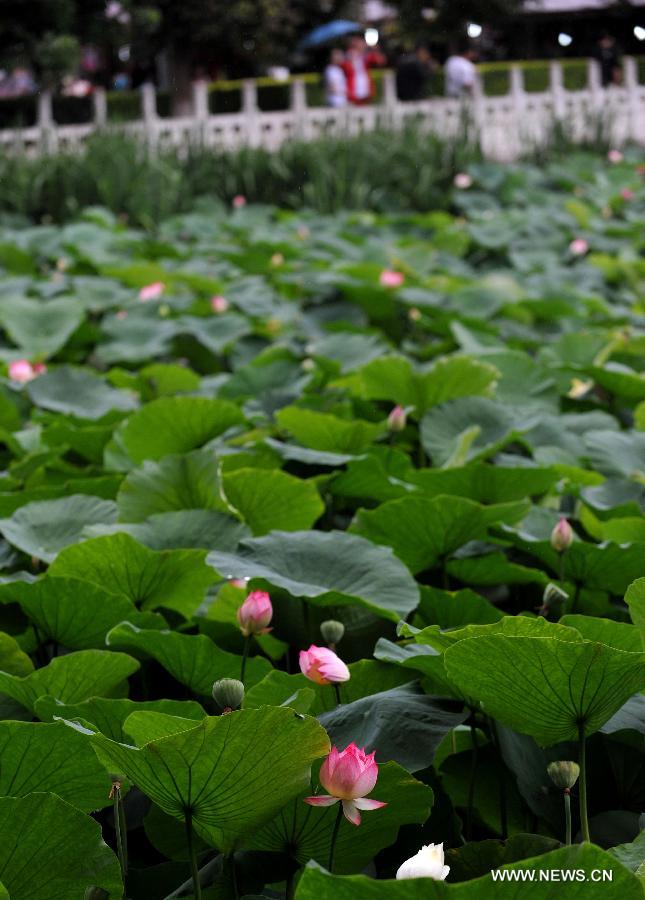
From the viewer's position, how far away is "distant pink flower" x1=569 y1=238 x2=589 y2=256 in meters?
4.57

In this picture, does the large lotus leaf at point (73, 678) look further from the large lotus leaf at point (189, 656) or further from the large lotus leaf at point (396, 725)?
the large lotus leaf at point (396, 725)

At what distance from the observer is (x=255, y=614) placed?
1.01m

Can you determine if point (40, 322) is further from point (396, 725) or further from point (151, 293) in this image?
point (396, 725)

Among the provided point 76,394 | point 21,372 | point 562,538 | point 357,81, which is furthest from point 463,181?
point 357,81

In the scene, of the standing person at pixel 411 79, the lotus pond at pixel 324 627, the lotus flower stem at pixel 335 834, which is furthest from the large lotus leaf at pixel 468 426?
the standing person at pixel 411 79

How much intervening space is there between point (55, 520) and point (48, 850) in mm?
666

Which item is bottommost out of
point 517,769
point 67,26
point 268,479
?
point 517,769

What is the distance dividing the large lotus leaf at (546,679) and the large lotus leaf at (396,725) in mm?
58

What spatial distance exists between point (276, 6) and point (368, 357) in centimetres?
1705

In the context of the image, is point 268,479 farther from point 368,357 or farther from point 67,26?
point 67,26

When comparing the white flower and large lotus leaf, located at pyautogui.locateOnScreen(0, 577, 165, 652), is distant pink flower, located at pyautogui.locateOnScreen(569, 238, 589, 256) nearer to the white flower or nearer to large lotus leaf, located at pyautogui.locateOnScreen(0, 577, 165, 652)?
large lotus leaf, located at pyautogui.locateOnScreen(0, 577, 165, 652)

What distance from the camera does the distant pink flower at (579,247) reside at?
4.57 meters

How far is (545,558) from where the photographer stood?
1.31 meters

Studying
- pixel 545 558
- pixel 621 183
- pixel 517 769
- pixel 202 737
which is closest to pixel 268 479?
pixel 545 558
